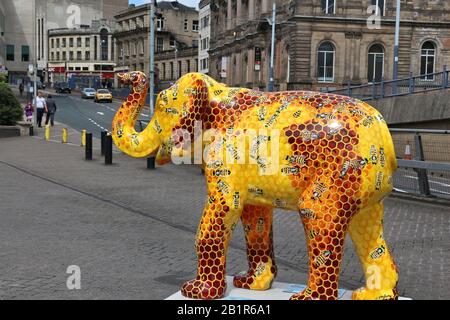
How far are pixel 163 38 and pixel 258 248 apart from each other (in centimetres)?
8631

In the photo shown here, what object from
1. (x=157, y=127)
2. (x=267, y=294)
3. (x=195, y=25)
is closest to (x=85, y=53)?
(x=195, y=25)

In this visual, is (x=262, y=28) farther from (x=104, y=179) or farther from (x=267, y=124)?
(x=267, y=124)

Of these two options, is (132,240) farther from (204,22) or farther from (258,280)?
(204,22)

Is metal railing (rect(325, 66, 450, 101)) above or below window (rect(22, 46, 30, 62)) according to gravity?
below

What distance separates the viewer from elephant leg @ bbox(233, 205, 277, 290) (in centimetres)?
517

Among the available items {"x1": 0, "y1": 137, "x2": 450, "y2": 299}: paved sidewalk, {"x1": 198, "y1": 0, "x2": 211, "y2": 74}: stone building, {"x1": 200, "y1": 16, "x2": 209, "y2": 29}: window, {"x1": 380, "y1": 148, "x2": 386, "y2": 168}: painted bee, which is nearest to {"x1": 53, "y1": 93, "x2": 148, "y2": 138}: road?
{"x1": 0, "y1": 137, "x2": 450, "y2": 299}: paved sidewalk

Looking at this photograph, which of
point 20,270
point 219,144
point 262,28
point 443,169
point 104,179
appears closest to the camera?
point 219,144

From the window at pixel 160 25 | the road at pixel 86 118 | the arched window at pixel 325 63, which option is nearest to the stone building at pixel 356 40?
the arched window at pixel 325 63

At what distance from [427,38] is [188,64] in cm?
4181

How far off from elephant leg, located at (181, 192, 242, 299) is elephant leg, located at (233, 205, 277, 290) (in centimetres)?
37

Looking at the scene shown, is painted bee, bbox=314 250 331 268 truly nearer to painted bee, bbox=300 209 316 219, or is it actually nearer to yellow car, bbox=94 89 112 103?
painted bee, bbox=300 209 316 219

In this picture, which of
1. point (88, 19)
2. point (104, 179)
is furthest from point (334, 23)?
point (88, 19)

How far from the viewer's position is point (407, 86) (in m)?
21.9
